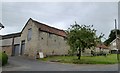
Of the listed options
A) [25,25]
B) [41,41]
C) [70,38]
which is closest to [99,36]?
[70,38]

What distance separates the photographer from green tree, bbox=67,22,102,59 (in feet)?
85.7

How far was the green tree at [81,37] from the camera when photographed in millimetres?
26125

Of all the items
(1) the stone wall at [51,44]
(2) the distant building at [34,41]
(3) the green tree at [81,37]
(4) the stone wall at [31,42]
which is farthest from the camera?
(1) the stone wall at [51,44]

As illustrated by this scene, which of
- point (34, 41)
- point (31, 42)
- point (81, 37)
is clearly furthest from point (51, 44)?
point (81, 37)

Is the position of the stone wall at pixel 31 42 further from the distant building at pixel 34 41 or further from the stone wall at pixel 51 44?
the stone wall at pixel 51 44

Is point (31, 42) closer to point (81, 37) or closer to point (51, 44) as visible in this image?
point (51, 44)

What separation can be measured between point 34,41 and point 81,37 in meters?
10.9

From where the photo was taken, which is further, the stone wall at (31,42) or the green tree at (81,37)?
the stone wall at (31,42)

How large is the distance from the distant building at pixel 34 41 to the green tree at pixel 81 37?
797 cm

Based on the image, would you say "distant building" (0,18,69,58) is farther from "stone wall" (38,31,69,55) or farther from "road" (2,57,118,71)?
"road" (2,57,118,71)

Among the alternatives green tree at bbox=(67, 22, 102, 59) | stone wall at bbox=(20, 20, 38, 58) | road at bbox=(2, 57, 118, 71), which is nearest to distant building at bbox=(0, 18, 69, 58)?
stone wall at bbox=(20, 20, 38, 58)

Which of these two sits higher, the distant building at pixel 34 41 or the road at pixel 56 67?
the distant building at pixel 34 41

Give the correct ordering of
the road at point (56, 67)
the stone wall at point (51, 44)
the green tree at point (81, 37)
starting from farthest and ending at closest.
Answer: the stone wall at point (51, 44) < the green tree at point (81, 37) < the road at point (56, 67)

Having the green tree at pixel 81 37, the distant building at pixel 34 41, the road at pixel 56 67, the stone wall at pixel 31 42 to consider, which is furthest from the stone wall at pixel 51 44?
the road at pixel 56 67
